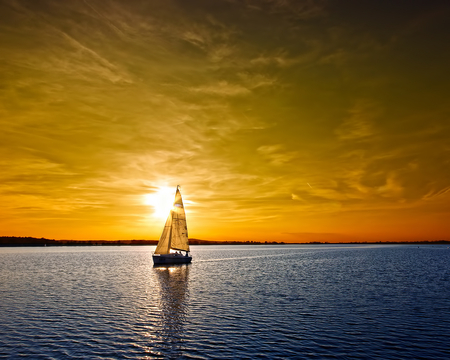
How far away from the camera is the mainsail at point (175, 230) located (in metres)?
106

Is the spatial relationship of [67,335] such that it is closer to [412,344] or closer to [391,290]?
[412,344]

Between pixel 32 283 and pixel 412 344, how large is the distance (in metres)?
74.4

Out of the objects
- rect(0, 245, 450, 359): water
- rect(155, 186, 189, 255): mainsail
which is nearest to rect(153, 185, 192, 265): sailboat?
rect(155, 186, 189, 255): mainsail

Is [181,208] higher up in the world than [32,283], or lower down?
higher up

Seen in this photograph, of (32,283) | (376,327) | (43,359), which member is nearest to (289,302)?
(376,327)

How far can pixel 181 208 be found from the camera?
4235 inches

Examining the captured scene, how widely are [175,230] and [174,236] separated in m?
2.23

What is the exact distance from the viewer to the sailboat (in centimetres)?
10600

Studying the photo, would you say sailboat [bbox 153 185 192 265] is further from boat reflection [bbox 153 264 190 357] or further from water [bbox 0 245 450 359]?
water [bbox 0 245 450 359]

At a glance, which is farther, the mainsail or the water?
the mainsail

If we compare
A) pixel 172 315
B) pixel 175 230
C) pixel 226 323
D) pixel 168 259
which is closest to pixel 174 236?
pixel 175 230

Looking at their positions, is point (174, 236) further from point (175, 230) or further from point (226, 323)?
point (226, 323)

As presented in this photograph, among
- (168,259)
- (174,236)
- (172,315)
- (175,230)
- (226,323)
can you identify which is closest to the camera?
(226,323)

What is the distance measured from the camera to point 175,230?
106750 mm
